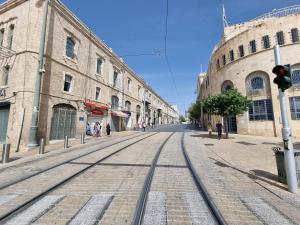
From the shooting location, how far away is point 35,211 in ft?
11.5

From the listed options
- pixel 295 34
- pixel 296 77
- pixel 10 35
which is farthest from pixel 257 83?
pixel 10 35

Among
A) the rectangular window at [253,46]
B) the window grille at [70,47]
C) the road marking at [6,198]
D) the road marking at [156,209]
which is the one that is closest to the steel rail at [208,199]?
the road marking at [156,209]

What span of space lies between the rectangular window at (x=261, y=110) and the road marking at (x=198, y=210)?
2165cm

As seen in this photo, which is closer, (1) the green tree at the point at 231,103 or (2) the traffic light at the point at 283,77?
(2) the traffic light at the point at 283,77

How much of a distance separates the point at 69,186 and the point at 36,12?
50.0 ft

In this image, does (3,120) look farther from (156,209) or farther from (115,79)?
(115,79)

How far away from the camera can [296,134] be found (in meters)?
19.8

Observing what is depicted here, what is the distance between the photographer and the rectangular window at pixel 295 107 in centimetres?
2002

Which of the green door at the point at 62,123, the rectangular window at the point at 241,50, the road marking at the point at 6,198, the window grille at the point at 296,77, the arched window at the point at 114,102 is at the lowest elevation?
the road marking at the point at 6,198

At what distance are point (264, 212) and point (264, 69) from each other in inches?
912

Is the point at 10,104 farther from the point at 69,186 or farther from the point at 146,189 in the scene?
the point at 146,189

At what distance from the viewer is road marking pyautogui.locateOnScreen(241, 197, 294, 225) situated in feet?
10.4


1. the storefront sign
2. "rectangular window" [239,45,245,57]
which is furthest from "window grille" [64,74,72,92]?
"rectangular window" [239,45,245,57]

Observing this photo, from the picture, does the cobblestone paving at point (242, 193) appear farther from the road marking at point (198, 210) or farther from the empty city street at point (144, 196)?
the road marking at point (198, 210)
